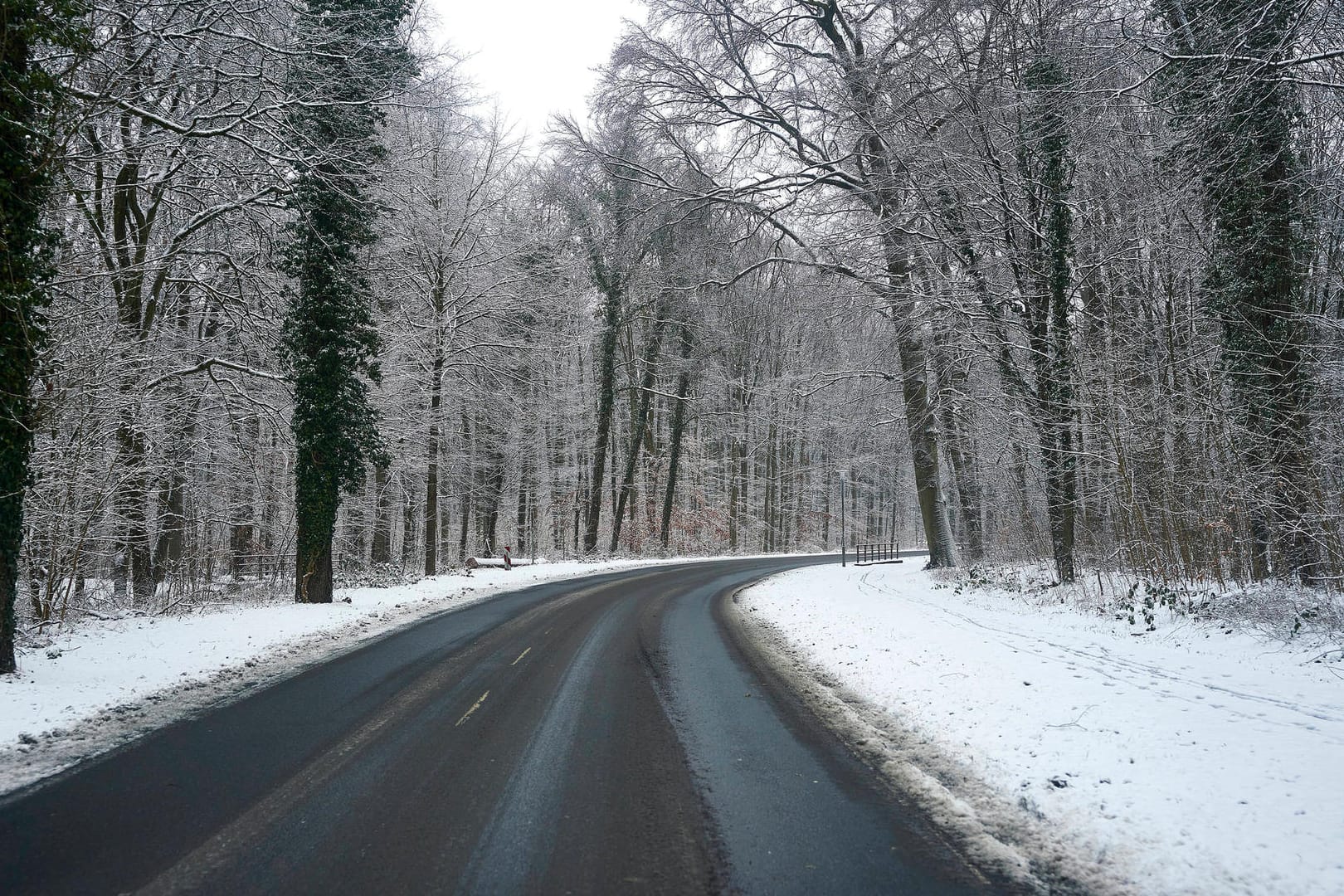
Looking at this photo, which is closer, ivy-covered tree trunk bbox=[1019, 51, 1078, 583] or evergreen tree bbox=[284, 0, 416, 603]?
ivy-covered tree trunk bbox=[1019, 51, 1078, 583]

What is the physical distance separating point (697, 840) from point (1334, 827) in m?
3.34

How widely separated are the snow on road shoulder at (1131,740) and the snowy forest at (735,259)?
2686 mm

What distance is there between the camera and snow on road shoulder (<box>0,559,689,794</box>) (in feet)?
17.9

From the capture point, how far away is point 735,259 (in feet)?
57.3

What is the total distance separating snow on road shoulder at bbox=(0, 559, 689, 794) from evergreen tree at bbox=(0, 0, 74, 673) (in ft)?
2.84

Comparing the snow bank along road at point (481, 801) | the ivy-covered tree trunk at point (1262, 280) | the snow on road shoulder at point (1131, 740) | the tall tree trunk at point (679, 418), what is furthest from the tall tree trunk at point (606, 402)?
the snow bank along road at point (481, 801)

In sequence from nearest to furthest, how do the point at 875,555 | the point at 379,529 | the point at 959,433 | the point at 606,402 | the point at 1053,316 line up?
the point at 1053,316, the point at 959,433, the point at 379,529, the point at 606,402, the point at 875,555

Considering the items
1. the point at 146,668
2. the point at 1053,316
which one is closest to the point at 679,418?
the point at 1053,316

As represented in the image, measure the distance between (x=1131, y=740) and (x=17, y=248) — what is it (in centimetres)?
1082

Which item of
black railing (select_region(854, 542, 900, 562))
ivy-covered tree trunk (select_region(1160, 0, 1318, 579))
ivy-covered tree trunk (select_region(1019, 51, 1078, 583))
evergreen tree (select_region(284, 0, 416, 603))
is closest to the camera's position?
ivy-covered tree trunk (select_region(1160, 0, 1318, 579))

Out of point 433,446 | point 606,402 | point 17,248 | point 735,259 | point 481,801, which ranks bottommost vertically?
point 481,801

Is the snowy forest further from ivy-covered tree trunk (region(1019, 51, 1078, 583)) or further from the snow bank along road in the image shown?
the snow bank along road

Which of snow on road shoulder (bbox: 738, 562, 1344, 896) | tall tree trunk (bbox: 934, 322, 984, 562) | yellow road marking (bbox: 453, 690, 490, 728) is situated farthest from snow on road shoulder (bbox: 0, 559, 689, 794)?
tall tree trunk (bbox: 934, 322, 984, 562)

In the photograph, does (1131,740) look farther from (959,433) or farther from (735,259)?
(735,259)
